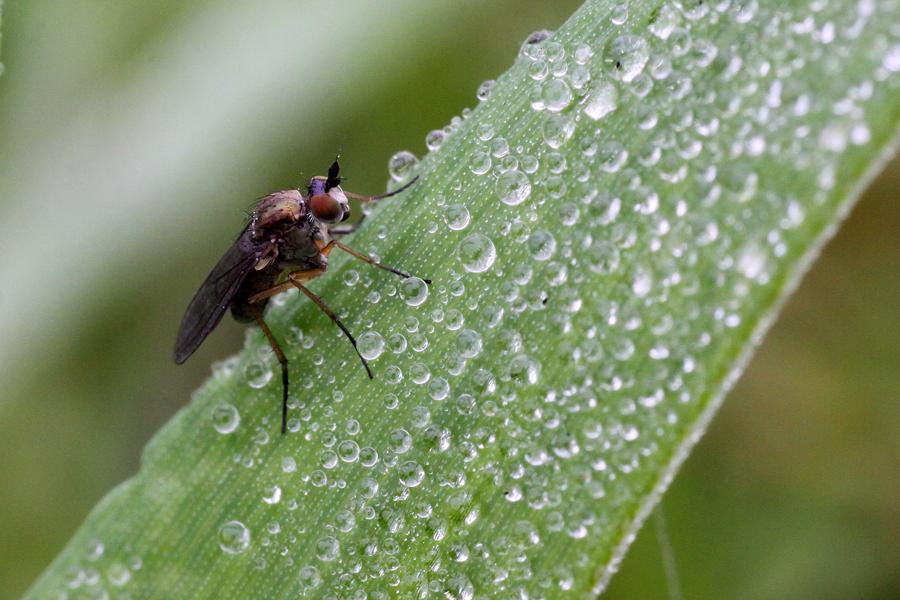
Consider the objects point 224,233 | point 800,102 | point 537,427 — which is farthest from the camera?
point 224,233

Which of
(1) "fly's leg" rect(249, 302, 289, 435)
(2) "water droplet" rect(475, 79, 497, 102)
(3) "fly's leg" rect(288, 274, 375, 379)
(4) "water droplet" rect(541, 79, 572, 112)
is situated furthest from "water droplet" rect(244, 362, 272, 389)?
(4) "water droplet" rect(541, 79, 572, 112)

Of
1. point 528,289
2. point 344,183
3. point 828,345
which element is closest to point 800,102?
point 528,289

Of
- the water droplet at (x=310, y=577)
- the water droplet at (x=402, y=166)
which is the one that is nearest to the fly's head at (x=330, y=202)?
the water droplet at (x=402, y=166)

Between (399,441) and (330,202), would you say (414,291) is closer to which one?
(399,441)

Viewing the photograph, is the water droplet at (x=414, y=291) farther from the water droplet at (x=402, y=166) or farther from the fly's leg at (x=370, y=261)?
the water droplet at (x=402, y=166)

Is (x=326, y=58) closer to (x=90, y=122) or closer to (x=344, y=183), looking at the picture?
(x=344, y=183)

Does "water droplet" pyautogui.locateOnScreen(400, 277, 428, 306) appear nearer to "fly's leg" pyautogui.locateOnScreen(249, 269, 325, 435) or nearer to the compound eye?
"fly's leg" pyautogui.locateOnScreen(249, 269, 325, 435)

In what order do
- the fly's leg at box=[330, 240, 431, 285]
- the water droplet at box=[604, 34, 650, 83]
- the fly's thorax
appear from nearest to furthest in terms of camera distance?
the water droplet at box=[604, 34, 650, 83] < the fly's leg at box=[330, 240, 431, 285] < the fly's thorax
